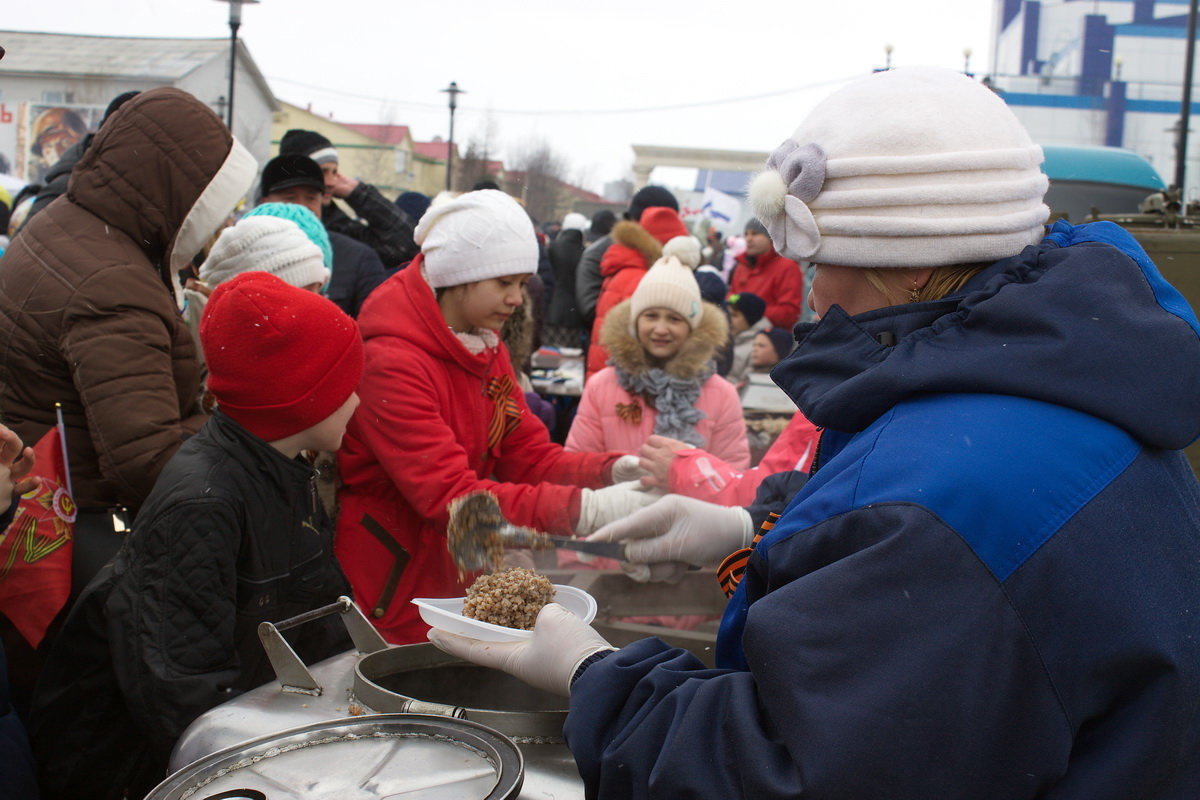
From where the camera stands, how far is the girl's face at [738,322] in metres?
7.82

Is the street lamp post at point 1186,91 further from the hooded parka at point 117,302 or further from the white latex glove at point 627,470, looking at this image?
the hooded parka at point 117,302

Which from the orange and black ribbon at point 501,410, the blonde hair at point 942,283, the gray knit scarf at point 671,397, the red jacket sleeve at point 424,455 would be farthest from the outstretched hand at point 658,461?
the blonde hair at point 942,283

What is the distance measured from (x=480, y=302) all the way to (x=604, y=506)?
2.66 ft

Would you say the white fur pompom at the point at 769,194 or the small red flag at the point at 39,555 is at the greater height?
the white fur pompom at the point at 769,194

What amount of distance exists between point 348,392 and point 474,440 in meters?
0.74

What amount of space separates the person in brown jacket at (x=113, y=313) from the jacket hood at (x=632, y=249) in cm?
388

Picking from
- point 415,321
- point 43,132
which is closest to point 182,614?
point 415,321

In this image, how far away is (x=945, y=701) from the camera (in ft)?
3.56

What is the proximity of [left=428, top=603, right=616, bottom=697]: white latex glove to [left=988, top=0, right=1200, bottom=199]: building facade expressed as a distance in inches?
778

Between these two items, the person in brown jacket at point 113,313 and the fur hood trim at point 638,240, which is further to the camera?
the fur hood trim at point 638,240

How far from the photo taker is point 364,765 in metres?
1.57

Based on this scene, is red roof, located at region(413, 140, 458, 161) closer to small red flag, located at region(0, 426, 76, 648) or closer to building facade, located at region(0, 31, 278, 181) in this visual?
building facade, located at region(0, 31, 278, 181)

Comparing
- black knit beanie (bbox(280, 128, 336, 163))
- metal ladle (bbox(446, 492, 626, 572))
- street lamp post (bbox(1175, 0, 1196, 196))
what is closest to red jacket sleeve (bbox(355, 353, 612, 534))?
metal ladle (bbox(446, 492, 626, 572))

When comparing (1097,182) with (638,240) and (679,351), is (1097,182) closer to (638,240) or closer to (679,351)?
(638,240)
